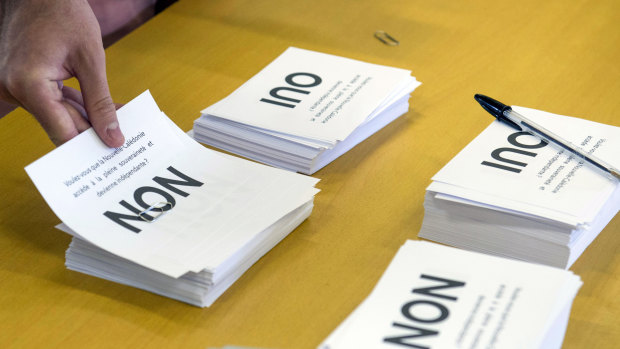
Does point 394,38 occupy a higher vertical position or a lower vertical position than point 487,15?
lower

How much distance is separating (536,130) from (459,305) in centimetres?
41

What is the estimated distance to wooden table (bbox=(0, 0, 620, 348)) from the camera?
35.3 inches

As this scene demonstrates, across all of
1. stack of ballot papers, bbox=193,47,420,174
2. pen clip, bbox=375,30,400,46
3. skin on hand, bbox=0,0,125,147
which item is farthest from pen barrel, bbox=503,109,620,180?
skin on hand, bbox=0,0,125,147

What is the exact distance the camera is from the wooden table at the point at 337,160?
90 cm

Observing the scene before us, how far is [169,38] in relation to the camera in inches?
62.4

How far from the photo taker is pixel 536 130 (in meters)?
1.12

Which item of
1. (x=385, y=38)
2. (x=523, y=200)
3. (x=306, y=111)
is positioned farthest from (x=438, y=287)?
(x=385, y=38)

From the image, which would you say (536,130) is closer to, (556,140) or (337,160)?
(556,140)

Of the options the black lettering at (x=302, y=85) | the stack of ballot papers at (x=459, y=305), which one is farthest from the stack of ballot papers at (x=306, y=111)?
the stack of ballot papers at (x=459, y=305)

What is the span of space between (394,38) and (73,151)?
797 mm

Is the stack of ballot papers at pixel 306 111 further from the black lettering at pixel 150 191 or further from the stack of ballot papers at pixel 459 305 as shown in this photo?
the stack of ballot papers at pixel 459 305

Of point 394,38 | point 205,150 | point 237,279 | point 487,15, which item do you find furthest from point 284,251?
point 487,15

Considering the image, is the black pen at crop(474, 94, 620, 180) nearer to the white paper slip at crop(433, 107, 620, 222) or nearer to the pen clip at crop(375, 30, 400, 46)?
the white paper slip at crop(433, 107, 620, 222)

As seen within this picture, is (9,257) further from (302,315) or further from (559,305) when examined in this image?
(559,305)
